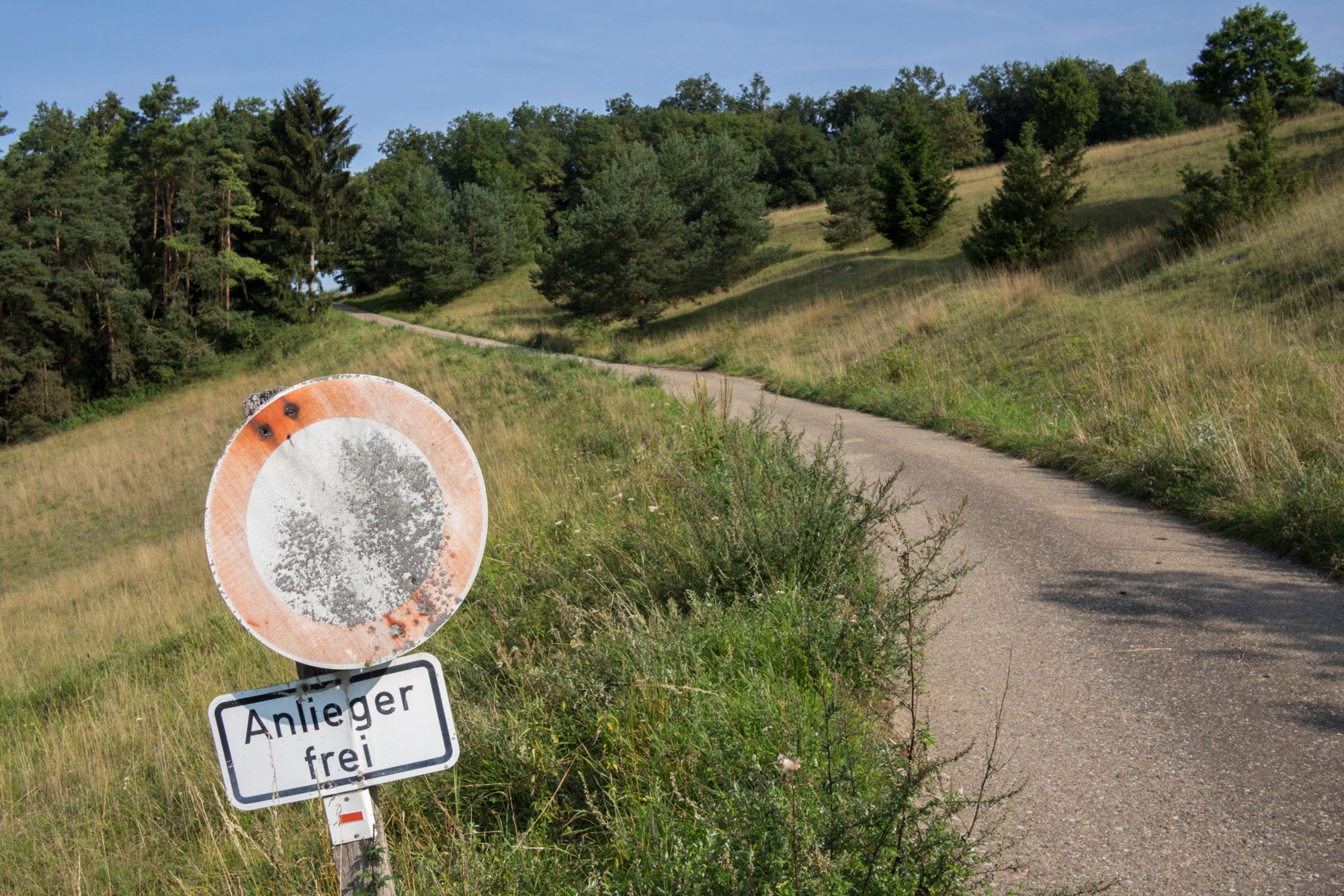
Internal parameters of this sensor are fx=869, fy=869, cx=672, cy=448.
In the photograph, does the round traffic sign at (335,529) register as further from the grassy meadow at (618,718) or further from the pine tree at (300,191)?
the pine tree at (300,191)

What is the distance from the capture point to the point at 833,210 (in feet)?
139

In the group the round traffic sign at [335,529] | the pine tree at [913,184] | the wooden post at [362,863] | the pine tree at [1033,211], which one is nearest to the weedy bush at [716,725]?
the wooden post at [362,863]

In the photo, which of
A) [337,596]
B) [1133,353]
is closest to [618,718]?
[337,596]

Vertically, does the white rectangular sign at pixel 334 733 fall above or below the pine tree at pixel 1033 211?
below

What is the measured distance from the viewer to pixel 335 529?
178 cm

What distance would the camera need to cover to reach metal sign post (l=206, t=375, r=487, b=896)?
1.75m

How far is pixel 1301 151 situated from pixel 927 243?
1261cm

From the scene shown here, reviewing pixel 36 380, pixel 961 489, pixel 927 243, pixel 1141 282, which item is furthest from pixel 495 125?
pixel 961 489

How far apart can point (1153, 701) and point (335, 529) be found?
3290mm

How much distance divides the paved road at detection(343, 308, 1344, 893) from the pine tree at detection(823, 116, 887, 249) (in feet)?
121

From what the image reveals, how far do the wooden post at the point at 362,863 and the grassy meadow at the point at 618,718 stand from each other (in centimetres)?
63

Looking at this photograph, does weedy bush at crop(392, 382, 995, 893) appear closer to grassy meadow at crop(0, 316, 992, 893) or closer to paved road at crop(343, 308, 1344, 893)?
grassy meadow at crop(0, 316, 992, 893)

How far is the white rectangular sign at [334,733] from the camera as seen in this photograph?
1.76 m

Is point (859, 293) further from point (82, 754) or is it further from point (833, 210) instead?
point (82, 754)
